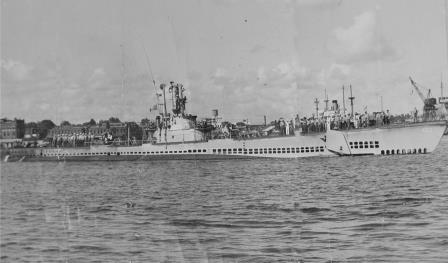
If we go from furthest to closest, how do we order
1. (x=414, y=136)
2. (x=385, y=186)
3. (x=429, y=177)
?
(x=414, y=136) → (x=429, y=177) → (x=385, y=186)

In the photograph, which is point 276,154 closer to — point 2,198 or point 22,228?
point 2,198

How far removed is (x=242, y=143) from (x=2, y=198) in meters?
36.9

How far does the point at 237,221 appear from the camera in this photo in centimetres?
1806

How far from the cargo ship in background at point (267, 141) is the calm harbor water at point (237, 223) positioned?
82.0 ft

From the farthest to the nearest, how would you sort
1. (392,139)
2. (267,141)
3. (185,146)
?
1. (185,146)
2. (267,141)
3. (392,139)

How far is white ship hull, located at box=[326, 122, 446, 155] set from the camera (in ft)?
174

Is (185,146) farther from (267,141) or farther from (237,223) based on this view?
(237,223)

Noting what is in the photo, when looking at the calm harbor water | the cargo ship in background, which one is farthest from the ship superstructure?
the calm harbor water

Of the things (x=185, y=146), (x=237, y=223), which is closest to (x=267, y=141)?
(x=185, y=146)

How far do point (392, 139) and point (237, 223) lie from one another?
129 ft

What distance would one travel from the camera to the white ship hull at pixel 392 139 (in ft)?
174

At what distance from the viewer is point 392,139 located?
53.8 meters

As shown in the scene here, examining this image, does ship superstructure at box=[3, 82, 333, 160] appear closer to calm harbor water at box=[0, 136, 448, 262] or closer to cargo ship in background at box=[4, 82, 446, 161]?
cargo ship in background at box=[4, 82, 446, 161]

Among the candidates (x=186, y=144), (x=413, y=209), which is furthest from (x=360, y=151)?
(x=413, y=209)
